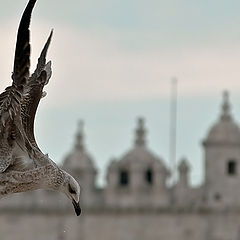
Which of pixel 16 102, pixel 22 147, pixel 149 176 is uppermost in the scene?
pixel 149 176

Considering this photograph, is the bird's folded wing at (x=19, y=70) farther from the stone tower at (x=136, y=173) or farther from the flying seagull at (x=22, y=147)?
the stone tower at (x=136, y=173)

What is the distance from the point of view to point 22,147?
18.5 metres

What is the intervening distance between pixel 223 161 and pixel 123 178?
17.5 feet

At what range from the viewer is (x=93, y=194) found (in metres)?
99.6

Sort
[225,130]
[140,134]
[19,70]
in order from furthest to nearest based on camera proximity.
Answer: [225,130], [140,134], [19,70]

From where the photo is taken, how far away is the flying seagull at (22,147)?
18.4m

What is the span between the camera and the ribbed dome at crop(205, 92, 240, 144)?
96.2 meters

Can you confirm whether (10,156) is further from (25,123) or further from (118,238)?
(118,238)

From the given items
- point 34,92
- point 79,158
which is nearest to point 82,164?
point 79,158

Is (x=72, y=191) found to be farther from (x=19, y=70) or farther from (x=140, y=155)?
(x=140, y=155)

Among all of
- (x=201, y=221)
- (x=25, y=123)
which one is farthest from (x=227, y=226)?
(x=25, y=123)

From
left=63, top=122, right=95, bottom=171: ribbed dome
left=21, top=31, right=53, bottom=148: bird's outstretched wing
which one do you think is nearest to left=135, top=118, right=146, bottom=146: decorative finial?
left=63, top=122, right=95, bottom=171: ribbed dome

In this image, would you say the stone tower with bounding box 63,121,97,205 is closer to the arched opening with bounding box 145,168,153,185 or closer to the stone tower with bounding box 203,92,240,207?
the arched opening with bounding box 145,168,153,185

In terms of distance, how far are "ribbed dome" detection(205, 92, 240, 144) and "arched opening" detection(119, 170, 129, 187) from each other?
5.11 m
